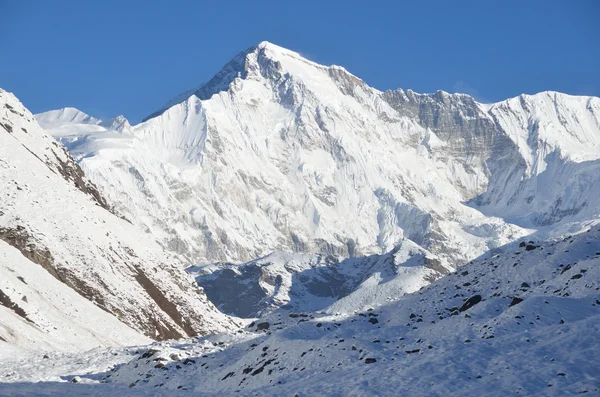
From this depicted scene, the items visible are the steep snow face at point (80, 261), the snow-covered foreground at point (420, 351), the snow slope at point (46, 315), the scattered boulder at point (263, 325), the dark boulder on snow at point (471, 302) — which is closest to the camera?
the snow-covered foreground at point (420, 351)

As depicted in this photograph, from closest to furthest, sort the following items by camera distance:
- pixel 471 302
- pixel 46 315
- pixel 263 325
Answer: pixel 471 302, pixel 263 325, pixel 46 315

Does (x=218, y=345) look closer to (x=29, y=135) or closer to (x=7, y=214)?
(x=7, y=214)

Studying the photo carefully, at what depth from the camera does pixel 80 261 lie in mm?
101625

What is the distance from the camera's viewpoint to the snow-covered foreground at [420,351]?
33.7 metres

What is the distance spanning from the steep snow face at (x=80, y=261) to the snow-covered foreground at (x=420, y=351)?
26.6 m

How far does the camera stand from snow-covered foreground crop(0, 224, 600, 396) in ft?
111

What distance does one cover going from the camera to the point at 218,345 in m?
58.2

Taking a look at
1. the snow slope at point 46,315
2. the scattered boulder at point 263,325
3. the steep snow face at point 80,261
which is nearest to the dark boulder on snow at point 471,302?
the scattered boulder at point 263,325

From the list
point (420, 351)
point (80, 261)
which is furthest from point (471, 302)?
point (80, 261)

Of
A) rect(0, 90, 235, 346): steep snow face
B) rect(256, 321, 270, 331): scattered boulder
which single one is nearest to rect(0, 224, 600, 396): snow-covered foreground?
rect(256, 321, 270, 331): scattered boulder

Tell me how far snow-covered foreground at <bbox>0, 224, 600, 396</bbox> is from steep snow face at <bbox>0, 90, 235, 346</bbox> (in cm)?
2658

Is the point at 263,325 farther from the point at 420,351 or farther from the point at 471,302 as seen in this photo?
the point at 420,351

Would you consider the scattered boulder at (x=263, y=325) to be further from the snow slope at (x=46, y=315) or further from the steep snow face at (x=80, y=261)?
the steep snow face at (x=80, y=261)

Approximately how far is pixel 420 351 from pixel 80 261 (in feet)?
222
